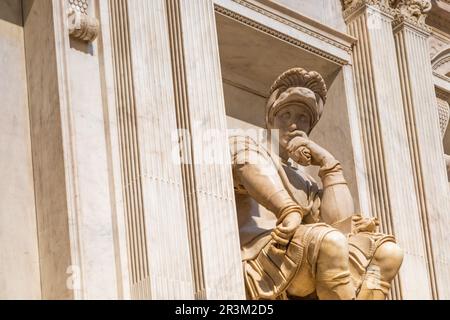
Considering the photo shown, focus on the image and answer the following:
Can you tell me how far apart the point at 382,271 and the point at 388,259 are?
0.33 ft

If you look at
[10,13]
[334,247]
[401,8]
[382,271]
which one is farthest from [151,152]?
[401,8]

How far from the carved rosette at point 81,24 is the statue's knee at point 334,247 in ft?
7.48

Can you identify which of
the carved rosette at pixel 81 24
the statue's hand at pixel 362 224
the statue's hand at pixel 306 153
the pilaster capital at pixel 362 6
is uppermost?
the pilaster capital at pixel 362 6

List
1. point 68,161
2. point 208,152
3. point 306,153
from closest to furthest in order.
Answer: point 68,161 < point 208,152 < point 306,153

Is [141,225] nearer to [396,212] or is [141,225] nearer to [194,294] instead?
[194,294]

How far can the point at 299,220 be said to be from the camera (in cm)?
1198

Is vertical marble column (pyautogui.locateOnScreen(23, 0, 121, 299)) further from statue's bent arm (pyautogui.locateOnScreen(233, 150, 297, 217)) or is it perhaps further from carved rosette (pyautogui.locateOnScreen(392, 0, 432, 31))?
carved rosette (pyautogui.locateOnScreen(392, 0, 432, 31))

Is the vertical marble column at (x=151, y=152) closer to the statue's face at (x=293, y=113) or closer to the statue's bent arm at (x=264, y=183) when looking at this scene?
the statue's bent arm at (x=264, y=183)

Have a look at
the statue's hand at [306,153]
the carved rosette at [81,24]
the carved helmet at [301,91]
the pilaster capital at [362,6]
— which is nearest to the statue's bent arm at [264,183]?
the statue's hand at [306,153]

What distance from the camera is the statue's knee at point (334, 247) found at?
11.7 m

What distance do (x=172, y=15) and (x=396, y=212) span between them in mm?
2633

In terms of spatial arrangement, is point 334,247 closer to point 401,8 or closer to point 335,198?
point 335,198

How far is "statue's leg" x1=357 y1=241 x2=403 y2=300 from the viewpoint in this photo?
12.0 meters
